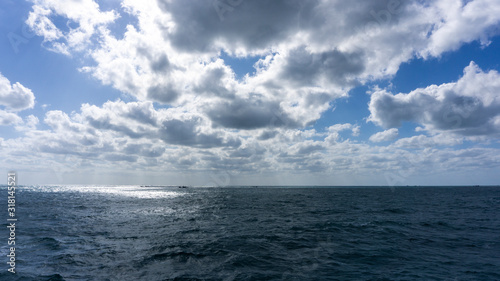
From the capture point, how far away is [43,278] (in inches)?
620

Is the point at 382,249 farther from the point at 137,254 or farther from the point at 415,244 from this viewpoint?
the point at 137,254

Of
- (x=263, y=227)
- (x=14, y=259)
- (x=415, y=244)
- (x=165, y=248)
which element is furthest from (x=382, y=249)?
(x=14, y=259)

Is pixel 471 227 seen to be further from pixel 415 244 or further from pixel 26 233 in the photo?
pixel 26 233

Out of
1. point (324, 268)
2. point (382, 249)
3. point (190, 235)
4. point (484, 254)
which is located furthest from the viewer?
point (190, 235)

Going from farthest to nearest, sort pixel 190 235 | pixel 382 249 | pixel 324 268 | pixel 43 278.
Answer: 1. pixel 190 235
2. pixel 382 249
3. pixel 324 268
4. pixel 43 278

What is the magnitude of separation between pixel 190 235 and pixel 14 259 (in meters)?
15.6

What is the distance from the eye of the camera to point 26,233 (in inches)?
1158

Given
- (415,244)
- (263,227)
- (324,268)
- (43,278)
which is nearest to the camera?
(43,278)

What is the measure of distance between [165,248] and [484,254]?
2939 cm

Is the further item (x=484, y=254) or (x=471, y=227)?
(x=471, y=227)

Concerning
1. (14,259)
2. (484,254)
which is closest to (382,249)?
(484,254)

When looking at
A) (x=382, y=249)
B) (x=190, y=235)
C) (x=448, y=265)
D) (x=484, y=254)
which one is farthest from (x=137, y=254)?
(x=484, y=254)

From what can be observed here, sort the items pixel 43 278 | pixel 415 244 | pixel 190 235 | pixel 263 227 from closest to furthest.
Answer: pixel 43 278
pixel 415 244
pixel 190 235
pixel 263 227

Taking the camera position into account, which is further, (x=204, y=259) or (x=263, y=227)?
(x=263, y=227)
